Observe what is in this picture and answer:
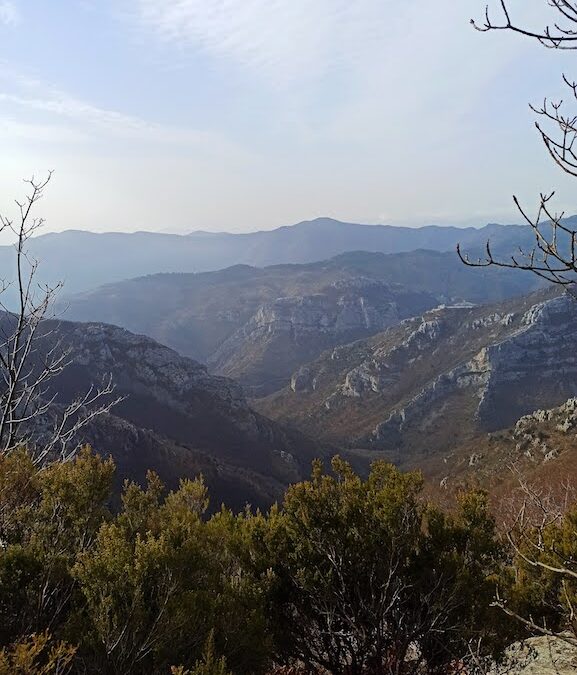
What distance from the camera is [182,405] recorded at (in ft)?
287

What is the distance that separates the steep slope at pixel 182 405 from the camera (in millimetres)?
74500

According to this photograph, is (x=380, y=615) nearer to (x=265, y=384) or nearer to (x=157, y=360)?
(x=157, y=360)

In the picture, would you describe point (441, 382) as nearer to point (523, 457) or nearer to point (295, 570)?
point (523, 457)

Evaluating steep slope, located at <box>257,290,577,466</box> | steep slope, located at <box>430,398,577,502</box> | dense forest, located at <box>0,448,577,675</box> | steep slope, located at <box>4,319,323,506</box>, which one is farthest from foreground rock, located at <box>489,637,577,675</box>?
steep slope, located at <box>257,290,577,466</box>

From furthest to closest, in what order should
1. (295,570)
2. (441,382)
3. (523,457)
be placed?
(441,382) < (523,457) < (295,570)

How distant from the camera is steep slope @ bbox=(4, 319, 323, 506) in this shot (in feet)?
244

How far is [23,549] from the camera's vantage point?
530cm

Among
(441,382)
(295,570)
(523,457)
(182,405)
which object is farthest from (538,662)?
(441,382)

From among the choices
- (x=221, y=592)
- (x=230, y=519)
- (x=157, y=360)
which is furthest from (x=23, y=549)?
(x=157, y=360)

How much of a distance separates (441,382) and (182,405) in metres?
57.4

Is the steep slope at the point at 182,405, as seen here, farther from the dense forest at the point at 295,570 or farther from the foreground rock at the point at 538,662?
the dense forest at the point at 295,570

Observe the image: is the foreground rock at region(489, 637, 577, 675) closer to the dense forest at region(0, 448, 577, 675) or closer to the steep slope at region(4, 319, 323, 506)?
the dense forest at region(0, 448, 577, 675)

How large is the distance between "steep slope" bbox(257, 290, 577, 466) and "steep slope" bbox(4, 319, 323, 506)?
2272 centimetres

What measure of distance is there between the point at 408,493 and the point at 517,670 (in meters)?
3.43
